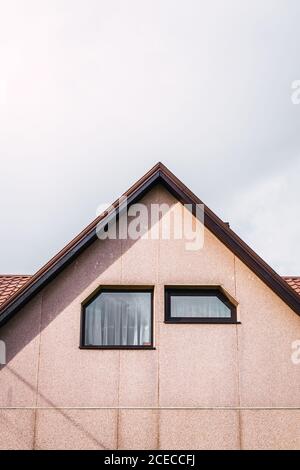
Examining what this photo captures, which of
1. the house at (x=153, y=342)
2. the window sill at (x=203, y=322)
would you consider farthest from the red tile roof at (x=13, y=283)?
the window sill at (x=203, y=322)

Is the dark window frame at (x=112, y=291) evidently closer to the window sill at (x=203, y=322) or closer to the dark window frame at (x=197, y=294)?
the dark window frame at (x=197, y=294)

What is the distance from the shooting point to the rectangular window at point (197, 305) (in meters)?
11.8

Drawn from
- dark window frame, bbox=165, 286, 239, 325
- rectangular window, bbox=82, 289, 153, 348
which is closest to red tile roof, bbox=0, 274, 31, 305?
rectangular window, bbox=82, 289, 153, 348

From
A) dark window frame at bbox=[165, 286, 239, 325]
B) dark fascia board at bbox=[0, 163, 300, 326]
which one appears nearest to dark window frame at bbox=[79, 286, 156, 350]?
dark window frame at bbox=[165, 286, 239, 325]

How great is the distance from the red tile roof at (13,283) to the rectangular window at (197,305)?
2487mm

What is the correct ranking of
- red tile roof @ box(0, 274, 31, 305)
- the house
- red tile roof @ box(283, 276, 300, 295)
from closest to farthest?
the house < red tile roof @ box(0, 274, 31, 305) < red tile roof @ box(283, 276, 300, 295)

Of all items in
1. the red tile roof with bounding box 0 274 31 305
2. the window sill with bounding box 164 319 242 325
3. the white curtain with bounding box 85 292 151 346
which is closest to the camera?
the window sill with bounding box 164 319 242 325

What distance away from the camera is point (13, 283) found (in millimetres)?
14523

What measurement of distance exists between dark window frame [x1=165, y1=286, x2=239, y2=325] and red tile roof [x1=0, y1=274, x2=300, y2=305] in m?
2.45

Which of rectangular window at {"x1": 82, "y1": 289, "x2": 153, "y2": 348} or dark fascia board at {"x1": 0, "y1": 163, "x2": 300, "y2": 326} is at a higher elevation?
dark fascia board at {"x1": 0, "y1": 163, "x2": 300, "y2": 326}

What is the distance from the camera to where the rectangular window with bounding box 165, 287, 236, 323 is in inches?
465

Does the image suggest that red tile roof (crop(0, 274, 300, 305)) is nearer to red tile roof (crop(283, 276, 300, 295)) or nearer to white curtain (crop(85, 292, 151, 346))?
red tile roof (crop(283, 276, 300, 295))

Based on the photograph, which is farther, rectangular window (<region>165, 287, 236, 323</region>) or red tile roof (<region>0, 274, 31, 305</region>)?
red tile roof (<region>0, 274, 31, 305</region>)
